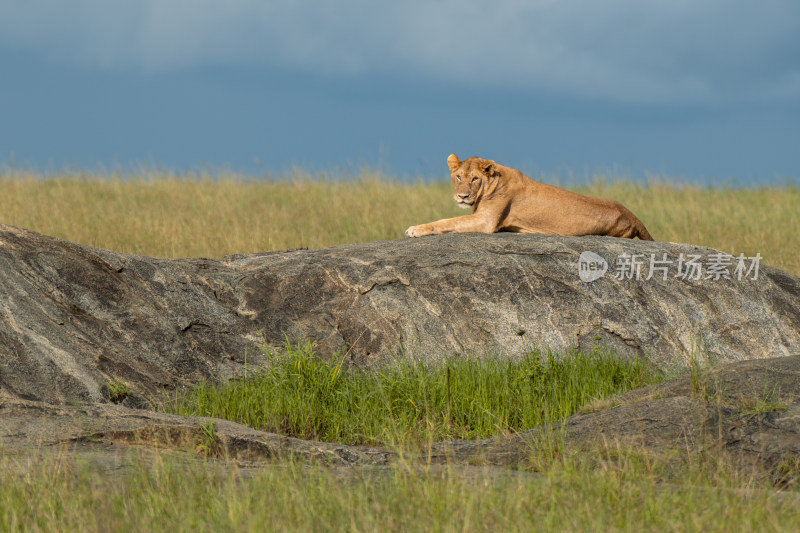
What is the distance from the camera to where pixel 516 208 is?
9664 millimetres

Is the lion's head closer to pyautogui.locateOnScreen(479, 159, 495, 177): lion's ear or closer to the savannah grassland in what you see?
pyautogui.locateOnScreen(479, 159, 495, 177): lion's ear

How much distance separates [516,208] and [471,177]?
0.71 metres

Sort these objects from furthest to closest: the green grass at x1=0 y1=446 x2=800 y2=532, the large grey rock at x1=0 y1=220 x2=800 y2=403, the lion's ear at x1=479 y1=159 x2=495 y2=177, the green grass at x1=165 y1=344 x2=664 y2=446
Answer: the lion's ear at x1=479 y1=159 x2=495 y2=177 < the large grey rock at x1=0 y1=220 x2=800 y2=403 < the green grass at x1=165 y1=344 x2=664 y2=446 < the green grass at x1=0 y1=446 x2=800 y2=532

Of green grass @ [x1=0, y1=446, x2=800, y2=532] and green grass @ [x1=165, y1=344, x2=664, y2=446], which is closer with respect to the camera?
green grass @ [x1=0, y1=446, x2=800, y2=532]

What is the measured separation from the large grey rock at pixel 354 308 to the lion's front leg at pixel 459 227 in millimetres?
292

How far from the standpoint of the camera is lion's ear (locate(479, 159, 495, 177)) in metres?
9.32

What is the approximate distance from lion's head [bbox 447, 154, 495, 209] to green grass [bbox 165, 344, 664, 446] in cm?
260

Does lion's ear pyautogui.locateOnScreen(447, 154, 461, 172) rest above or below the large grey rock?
above

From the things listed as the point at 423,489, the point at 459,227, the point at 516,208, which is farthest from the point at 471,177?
the point at 423,489

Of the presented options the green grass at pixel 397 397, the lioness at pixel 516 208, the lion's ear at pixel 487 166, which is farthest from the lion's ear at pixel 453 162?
the green grass at pixel 397 397

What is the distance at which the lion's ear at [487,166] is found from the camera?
932 centimetres

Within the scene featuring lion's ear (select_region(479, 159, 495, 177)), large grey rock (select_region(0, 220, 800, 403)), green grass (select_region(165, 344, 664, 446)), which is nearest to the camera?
green grass (select_region(165, 344, 664, 446))

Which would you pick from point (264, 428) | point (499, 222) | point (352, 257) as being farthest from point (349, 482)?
point (499, 222)

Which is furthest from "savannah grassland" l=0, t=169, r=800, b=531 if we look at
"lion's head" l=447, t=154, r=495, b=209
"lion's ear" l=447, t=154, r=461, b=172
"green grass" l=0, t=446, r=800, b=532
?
"lion's ear" l=447, t=154, r=461, b=172
